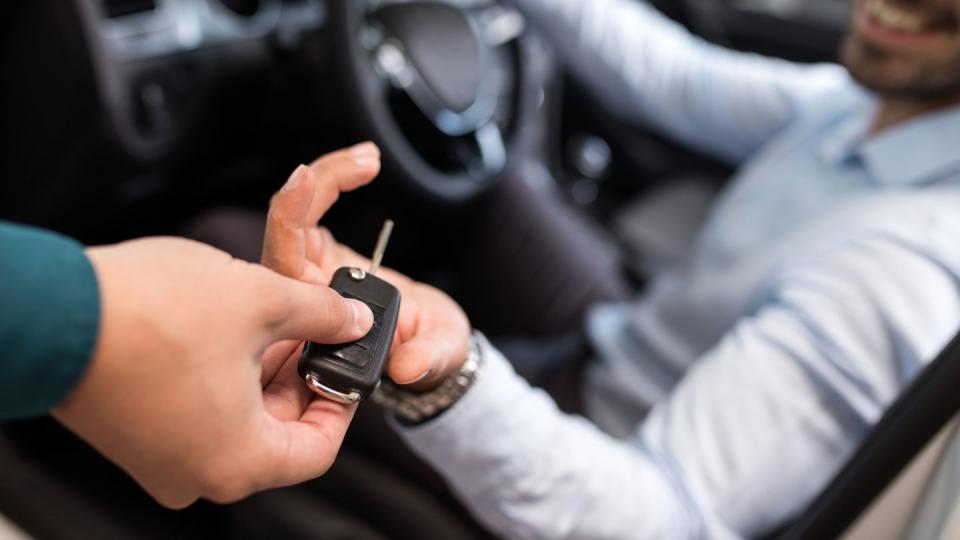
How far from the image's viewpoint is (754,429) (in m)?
0.68

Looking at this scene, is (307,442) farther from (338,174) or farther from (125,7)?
(125,7)

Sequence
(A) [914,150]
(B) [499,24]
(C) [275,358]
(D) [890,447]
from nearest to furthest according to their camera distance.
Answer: (C) [275,358]
(D) [890,447]
(A) [914,150]
(B) [499,24]

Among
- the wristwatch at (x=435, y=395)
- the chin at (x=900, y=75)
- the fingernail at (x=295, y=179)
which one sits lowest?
the wristwatch at (x=435, y=395)

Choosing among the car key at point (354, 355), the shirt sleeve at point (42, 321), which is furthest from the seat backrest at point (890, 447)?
the shirt sleeve at point (42, 321)

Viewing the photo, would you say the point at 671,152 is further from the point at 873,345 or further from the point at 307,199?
the point at 307,199

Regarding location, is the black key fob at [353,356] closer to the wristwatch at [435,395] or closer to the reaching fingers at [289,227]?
the reaching fingers at [289,227]

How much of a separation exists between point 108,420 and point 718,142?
1.12 metres

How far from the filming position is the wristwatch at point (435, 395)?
1.82ft

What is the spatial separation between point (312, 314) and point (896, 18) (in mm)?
770

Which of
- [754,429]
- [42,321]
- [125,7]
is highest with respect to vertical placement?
[42,321]

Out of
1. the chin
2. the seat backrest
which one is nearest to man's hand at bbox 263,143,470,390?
the seat backrest

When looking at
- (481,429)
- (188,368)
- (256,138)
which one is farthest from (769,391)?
(256,138)

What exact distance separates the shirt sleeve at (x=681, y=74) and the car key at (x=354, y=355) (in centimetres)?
82

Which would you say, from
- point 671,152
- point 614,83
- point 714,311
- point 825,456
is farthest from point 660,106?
point 825,456
